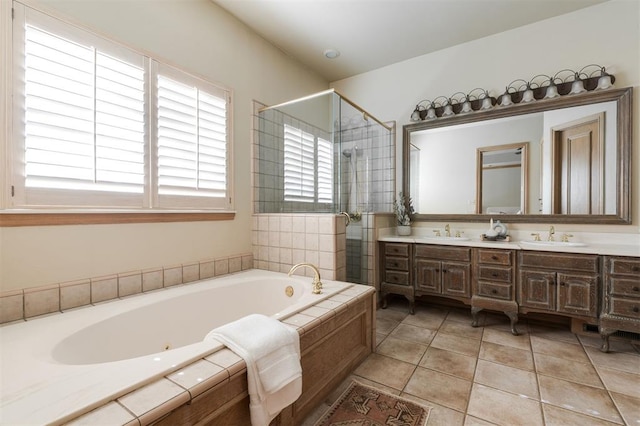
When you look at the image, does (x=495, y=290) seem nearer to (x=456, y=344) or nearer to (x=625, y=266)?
(x=456, y=344)

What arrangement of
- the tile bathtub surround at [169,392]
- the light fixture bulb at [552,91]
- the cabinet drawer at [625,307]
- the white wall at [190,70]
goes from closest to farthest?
the tile bathtub surround at [169,392], the white wall at [190,70], the cabinet drawer at [625,307], the light fixture bulb at [552,91]

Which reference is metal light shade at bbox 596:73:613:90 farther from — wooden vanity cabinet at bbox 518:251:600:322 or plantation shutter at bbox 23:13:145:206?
plantation shutter at bbox 23:13:145:206

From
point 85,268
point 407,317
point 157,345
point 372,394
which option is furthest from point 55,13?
point 407,317

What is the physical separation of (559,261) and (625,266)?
0.35 m

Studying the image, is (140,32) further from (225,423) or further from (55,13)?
(225,423)

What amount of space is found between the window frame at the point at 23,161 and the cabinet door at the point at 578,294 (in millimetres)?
2908

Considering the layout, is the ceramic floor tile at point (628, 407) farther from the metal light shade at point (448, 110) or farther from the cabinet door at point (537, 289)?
the metal light shade at point (448, 110)

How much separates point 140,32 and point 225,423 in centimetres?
226

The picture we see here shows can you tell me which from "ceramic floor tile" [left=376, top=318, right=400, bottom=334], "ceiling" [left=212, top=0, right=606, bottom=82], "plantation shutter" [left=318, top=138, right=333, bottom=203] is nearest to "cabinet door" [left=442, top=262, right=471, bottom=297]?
"ceramic floor tile" [left=376, top=318, right=400, bottom=334]

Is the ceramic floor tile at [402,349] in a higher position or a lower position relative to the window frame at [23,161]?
lower

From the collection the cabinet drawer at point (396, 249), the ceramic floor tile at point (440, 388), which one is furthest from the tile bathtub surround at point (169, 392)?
the cabinet drawer at point (396, 249)

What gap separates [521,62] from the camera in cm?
269

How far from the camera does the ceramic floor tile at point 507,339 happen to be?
215cm

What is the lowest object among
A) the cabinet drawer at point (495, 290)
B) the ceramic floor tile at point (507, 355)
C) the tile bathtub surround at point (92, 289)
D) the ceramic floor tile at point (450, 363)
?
the ceramic floor tile at point (450, 363)
